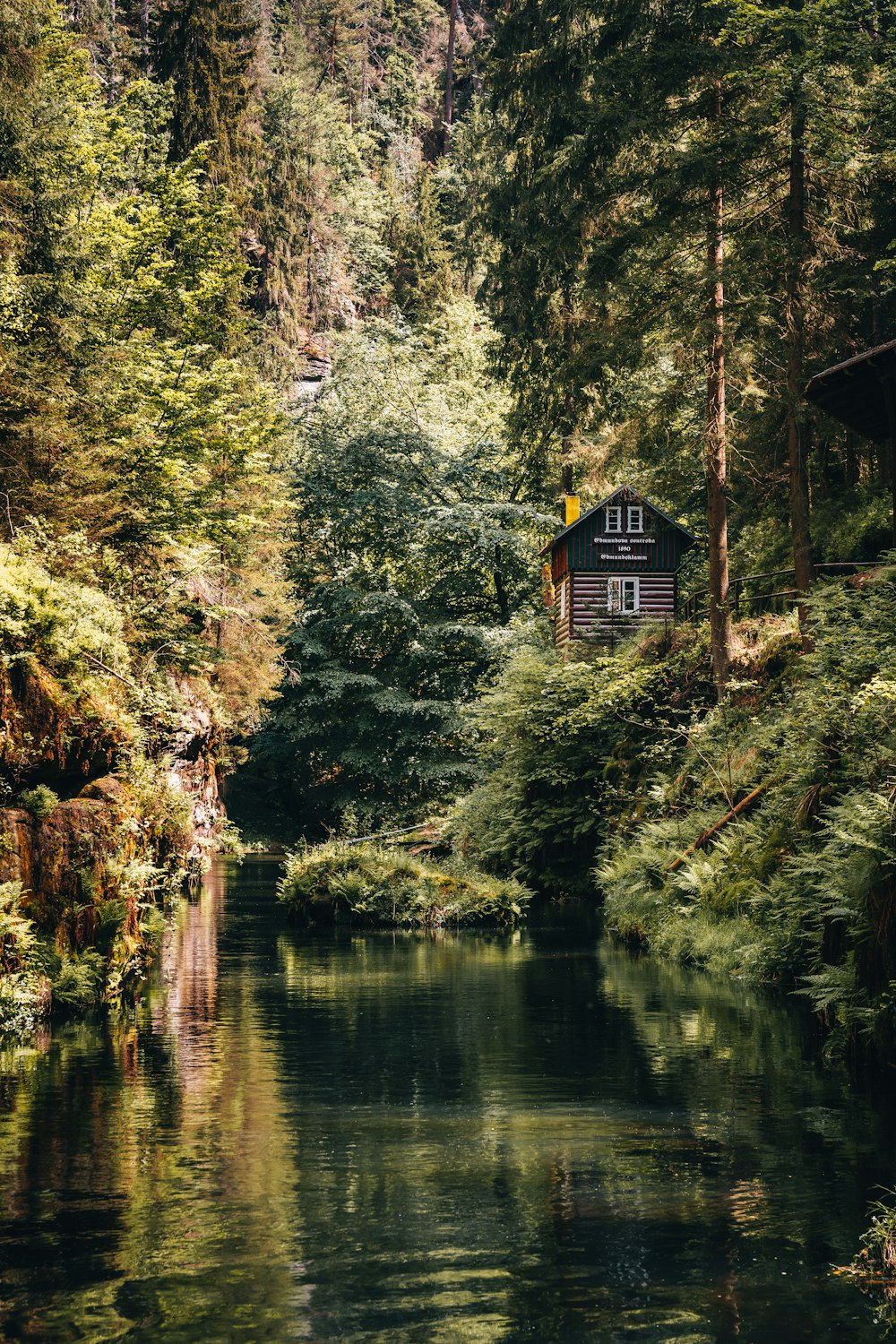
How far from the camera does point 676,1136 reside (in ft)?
37.9

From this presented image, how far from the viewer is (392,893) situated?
3162 cm

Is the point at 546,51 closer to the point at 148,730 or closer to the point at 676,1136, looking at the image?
the point at 148,730

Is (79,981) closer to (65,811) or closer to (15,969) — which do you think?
(15,969)

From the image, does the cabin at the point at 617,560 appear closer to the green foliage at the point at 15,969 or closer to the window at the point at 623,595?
the window at the point at 623,595

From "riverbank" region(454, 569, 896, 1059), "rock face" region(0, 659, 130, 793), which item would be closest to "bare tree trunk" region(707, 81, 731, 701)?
"riverbank" region(454, 569, 896, 1059)

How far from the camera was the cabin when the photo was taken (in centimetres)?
4419

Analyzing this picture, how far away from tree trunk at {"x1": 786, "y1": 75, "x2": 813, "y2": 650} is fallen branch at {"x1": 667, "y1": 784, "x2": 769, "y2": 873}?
2873 millimetres

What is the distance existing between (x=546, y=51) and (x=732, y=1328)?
127 feet

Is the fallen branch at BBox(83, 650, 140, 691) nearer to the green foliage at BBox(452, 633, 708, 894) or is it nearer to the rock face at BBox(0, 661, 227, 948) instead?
the rock face at BBox(0, 661, 227, 948)

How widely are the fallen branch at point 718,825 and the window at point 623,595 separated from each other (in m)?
18.4

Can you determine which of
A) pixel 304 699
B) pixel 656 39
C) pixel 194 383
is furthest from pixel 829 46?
pixel 304 699

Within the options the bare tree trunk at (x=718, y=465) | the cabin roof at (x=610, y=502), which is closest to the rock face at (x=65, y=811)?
the bare tree trunk at (x=718, y=465)

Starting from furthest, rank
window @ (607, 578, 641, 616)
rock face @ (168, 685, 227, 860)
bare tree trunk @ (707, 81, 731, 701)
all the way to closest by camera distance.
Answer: window @ (607, 578, 641, 616) < rock face @ (168, 685, 227, 860) < bare tree trunk @ (707, 81, 731, 701)

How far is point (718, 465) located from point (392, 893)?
11460 millimetres
